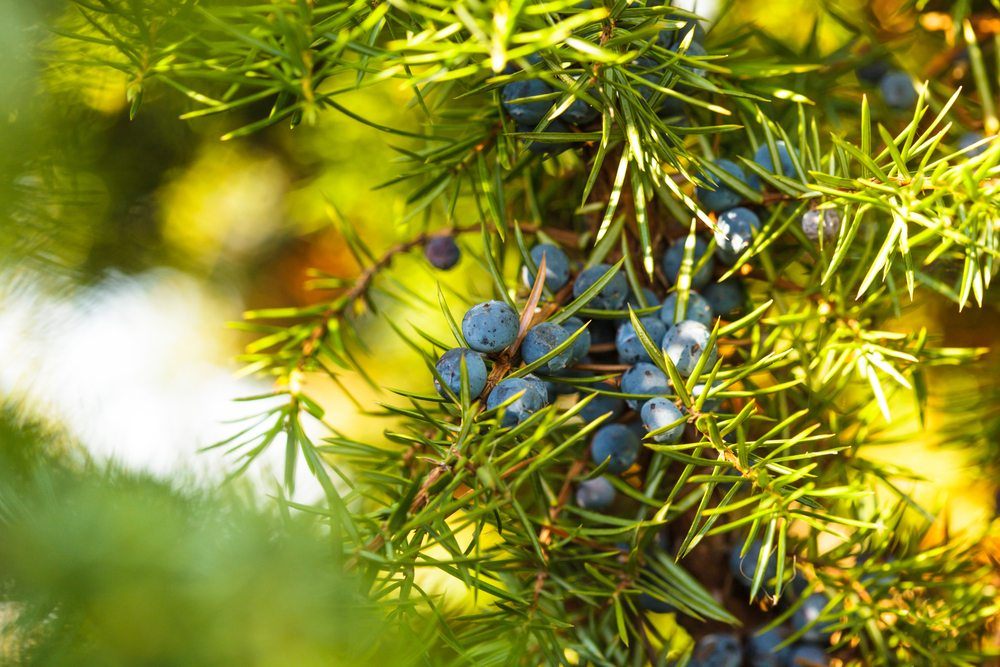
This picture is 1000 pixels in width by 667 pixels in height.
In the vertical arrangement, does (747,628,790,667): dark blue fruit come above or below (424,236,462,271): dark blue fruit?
below

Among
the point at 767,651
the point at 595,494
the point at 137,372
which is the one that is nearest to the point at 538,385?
the point at 595,494

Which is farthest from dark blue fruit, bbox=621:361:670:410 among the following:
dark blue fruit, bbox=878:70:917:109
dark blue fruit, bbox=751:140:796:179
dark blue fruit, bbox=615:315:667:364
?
dark blue fruit, bbox=878:70:917:109

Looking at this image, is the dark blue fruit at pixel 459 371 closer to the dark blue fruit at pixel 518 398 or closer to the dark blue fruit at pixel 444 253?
the dark blue fruit at pixel 518 398

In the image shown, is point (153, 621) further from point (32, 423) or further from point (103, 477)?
point (32, 423)

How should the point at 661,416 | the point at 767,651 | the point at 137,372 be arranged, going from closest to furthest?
1. the point at 661,416
2. the point at 767,651
3. the point at 137,372

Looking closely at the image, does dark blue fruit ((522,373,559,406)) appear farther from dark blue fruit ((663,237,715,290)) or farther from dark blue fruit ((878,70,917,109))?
dark blue fruit ((878,70,917,109))

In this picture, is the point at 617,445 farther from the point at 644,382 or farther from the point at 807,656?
the point at 807,656
